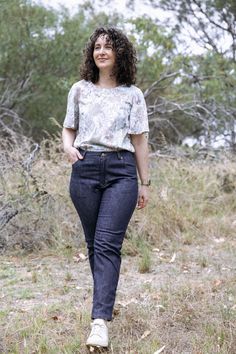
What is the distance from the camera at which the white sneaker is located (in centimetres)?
326

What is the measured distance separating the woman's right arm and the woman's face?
16.4 inches

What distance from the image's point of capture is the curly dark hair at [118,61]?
11.8 feet

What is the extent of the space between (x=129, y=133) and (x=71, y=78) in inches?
340

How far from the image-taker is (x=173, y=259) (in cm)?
587

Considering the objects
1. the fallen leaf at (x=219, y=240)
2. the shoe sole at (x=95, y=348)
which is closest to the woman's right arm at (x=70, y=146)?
the shoe sole at (x=95, y=348)

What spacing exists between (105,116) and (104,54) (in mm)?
406

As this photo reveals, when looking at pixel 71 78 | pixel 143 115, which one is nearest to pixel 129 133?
pixel 143 115

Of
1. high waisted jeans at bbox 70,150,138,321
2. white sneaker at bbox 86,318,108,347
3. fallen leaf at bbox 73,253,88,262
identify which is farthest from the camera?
fallen leaf at bbox 73,253,88,262

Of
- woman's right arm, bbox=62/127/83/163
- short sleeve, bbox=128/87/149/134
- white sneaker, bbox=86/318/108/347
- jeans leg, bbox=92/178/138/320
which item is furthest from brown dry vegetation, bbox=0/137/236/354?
short sleeve, bbox=128/87/149/134

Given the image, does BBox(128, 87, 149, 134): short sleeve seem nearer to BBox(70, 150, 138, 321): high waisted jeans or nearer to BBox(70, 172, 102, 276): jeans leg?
BBox(70, 150, 138, 321): high waisted jeans

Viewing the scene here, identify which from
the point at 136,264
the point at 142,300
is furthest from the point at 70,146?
the point at 136,264

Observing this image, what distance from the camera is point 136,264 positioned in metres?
5.66

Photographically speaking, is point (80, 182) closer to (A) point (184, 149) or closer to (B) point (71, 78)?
(A) point (184, 149)

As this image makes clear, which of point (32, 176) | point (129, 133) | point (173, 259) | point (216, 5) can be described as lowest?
point (173, 259)
